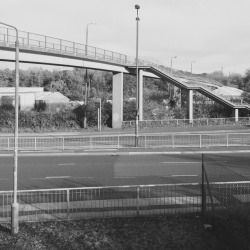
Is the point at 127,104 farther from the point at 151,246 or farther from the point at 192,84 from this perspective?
the point at 151,246

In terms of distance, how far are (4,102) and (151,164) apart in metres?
34.2

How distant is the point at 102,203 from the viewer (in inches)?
400

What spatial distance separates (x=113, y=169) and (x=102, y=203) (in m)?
6.61

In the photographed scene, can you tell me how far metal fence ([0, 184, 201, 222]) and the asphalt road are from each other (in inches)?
81.2

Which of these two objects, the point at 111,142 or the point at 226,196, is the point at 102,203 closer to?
the point at 226,196

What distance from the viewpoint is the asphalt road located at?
45.1ft

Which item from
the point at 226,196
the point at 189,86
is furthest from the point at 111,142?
the point at 189,86

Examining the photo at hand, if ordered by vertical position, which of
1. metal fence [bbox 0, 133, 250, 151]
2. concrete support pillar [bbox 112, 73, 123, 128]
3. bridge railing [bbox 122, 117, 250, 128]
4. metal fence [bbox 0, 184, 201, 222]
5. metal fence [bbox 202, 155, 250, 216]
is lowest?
metal fence [bbox 0, 184, 201, 222]

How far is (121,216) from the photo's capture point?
933 centimetres

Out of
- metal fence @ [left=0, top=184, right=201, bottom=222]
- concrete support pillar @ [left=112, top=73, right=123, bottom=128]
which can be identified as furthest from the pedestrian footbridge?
metal fence @ [left=0, top=184, right=201, bottom=222]

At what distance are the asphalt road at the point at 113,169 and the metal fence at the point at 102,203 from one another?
2063 mm

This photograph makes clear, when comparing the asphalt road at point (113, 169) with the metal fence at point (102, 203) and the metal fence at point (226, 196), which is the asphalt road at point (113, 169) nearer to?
the metal fence at point (226, 196)

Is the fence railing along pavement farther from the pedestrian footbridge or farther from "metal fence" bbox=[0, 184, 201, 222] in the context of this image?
the pedestrian footbridge

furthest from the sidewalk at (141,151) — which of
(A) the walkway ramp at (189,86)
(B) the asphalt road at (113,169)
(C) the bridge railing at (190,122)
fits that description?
(A) the walkway ramp at (189,86)
